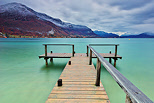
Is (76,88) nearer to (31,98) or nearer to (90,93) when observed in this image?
(90,93)

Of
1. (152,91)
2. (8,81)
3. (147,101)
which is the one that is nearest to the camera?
(147,101)

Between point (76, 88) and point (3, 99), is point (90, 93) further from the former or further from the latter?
point (3, 99)

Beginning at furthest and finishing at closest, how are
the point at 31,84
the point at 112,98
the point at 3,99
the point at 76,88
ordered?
1. the point at 31,84
2. the point at 112,98
3. the point at 3,99
4. the point at 76,88

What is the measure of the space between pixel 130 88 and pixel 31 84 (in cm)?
616

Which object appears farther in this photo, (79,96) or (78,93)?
(78,93)

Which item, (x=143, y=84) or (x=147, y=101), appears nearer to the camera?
(x=147, y=101)

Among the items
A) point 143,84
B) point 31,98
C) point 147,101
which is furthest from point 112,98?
point 147,101

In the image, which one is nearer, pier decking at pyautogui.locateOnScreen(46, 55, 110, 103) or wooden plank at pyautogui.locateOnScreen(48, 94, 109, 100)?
pier decking at pyautogui.locateOnScreen(46, 55, 110, 103)

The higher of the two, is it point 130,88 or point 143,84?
point 130,88

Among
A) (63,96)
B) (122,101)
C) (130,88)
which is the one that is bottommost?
(122,101)

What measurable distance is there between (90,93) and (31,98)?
3319 mm

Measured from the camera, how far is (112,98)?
474cm

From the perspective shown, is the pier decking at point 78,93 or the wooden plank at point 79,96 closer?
the pier decking at point 78,93

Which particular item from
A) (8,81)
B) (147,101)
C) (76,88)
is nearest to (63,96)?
(76,88)
